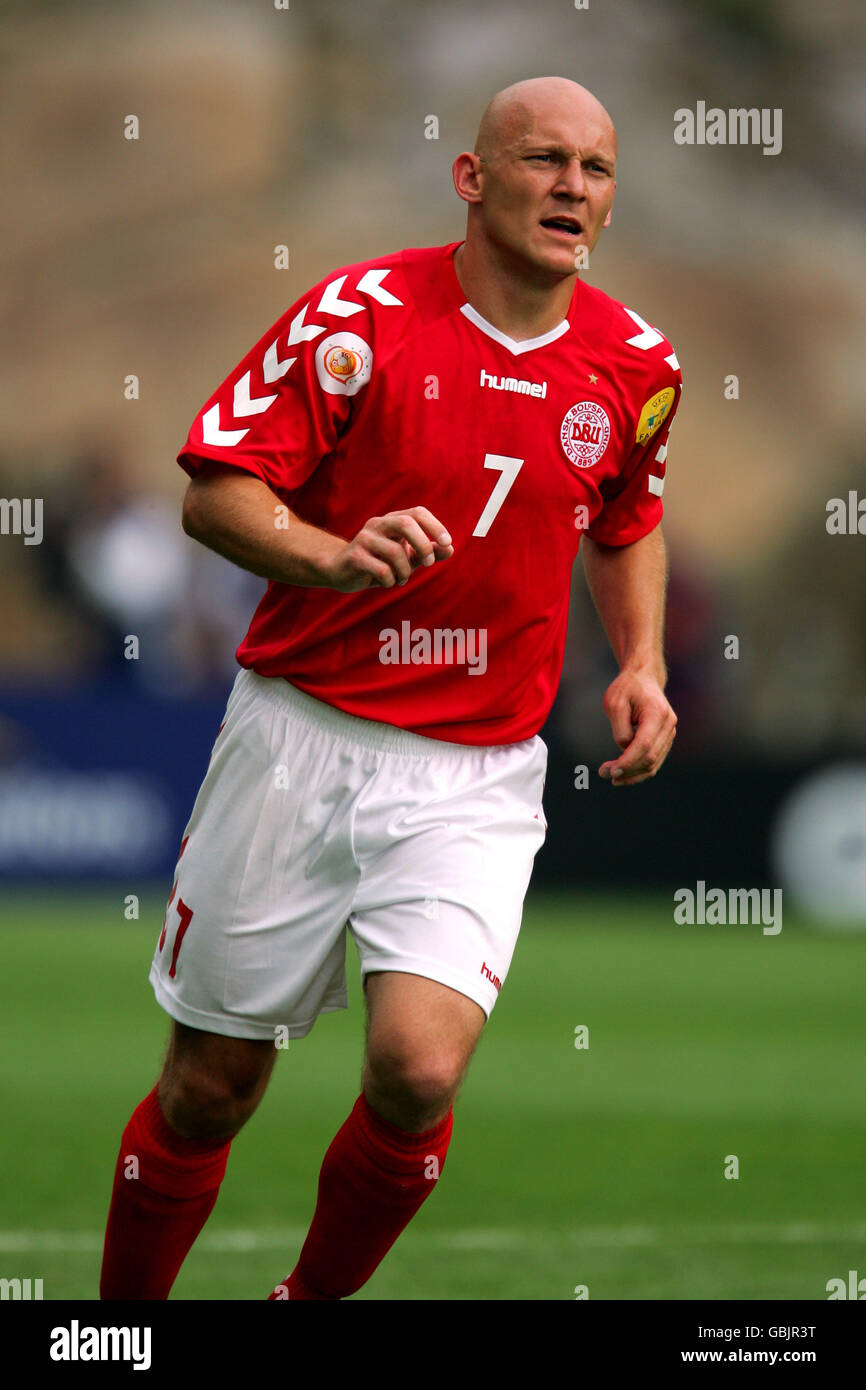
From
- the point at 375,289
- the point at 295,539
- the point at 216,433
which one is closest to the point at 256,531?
the point at 295,539

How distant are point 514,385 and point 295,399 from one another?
0.44 m

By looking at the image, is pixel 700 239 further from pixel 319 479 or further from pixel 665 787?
pixel 319 479

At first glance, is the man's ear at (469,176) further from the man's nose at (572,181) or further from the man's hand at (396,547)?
the man's hand at (396,547)

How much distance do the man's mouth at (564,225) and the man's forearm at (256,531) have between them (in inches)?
29.6

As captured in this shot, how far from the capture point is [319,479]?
159 inches

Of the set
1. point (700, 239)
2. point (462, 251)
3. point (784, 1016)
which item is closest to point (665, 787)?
point (784, 1016)

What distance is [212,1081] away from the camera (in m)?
4.04

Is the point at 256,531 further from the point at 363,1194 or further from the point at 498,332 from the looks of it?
the point at 363,1194

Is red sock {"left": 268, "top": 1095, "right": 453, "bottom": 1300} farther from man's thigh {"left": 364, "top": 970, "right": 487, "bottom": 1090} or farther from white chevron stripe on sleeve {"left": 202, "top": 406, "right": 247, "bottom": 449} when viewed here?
white chevron stripe on sleeve {"left": 202, "top": 406, "right": 247, "bottom": 449}

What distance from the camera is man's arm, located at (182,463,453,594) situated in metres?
3.49

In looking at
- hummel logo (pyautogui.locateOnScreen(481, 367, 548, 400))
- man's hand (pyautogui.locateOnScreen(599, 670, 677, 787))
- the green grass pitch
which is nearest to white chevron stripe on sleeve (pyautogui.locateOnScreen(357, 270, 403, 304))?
hummel logo (pyautogui.locateOnScreen(481, 367, 548, 400))

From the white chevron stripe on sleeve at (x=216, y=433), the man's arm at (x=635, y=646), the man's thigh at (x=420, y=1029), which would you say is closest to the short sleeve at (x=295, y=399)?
the white chevron stripe on sleeve at (x=216, y=433)

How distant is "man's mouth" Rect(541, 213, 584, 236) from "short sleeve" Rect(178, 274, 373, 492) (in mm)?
384
